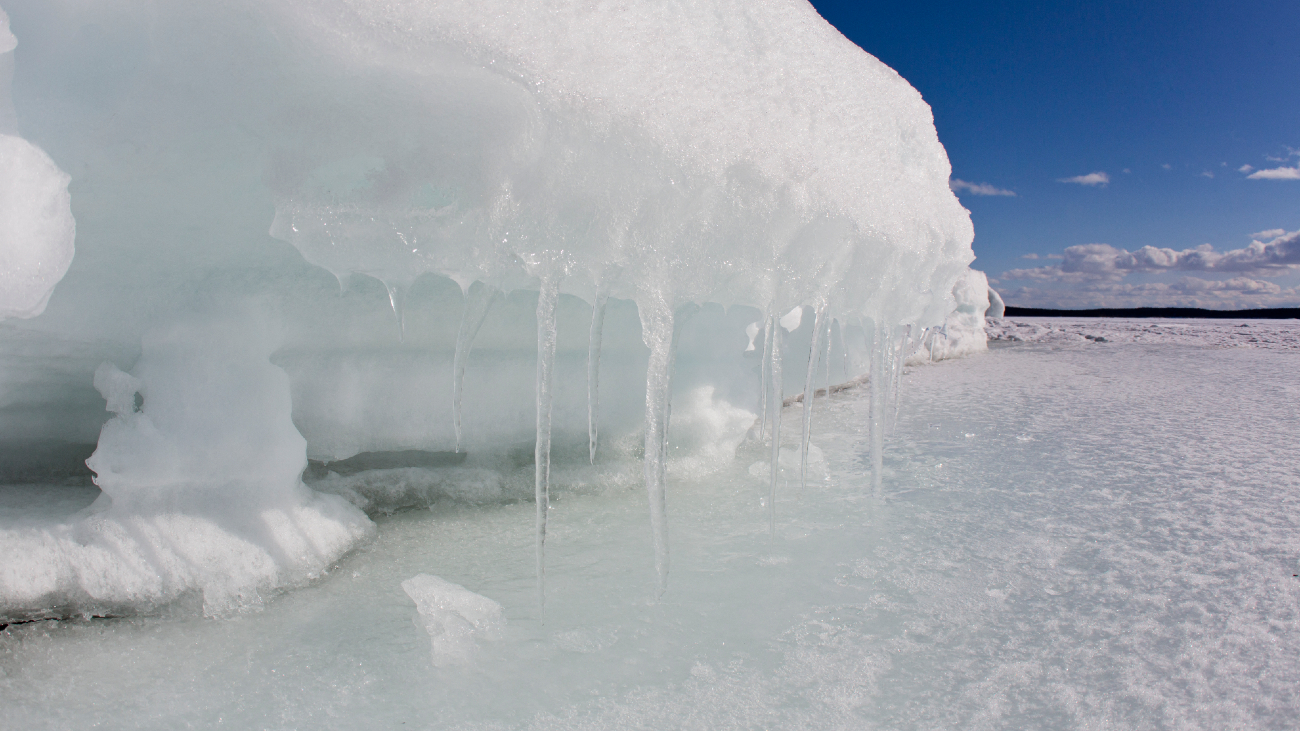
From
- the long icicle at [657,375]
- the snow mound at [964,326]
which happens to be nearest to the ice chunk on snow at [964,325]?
the snow mound at [964,326]

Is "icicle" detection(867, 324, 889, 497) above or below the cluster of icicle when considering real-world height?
below

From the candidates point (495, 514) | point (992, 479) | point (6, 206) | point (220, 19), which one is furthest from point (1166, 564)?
point (6, 206)

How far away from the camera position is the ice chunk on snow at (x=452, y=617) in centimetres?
113

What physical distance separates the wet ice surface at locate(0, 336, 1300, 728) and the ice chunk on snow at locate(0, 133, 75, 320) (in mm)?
613

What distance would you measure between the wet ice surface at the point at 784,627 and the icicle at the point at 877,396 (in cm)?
10

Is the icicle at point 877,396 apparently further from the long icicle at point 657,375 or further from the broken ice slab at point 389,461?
the broken ice slab at point 389,461

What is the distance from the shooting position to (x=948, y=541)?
160 centimetres

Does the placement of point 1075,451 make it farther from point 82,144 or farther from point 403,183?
point 82,144

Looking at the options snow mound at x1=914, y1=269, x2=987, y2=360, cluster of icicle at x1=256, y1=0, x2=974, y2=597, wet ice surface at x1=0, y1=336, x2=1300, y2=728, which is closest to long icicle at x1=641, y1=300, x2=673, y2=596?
cluster of icicle at x1=256, y1=0, x2=974, y2=597

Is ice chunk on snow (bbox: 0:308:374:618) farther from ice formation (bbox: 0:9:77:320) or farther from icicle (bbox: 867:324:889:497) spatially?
icicle (bbox: 867:324:889:497)

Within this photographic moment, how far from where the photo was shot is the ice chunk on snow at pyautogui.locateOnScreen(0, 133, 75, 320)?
104cm

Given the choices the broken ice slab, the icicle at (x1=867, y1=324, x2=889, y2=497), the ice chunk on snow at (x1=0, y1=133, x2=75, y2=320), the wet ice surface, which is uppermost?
the ice chunk on snow at (x1=0, y1=133, x2=75, y2=320)

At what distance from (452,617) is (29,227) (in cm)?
92

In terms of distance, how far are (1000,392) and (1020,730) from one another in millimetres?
3455
